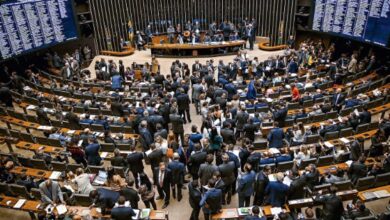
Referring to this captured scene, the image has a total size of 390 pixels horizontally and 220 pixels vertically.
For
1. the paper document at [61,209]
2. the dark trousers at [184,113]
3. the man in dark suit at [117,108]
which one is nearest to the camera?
the paper document at [61,209]

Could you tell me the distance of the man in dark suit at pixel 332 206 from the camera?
21.7 ft

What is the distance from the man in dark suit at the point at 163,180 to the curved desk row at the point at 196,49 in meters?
12.7

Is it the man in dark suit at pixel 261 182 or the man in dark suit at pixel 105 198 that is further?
the man in dark suit at pixel 261 182

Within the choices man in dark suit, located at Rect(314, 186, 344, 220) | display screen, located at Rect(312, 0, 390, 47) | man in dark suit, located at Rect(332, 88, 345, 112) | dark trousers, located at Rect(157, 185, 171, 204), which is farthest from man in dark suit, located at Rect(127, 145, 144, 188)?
display screen, located at Rect(312, 0, 390, 47)

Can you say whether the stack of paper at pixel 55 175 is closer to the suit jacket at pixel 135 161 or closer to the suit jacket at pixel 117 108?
the suit jacket at pixel 135 161

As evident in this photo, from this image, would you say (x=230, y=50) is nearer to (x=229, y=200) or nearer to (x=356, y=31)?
(x=356, y=31)

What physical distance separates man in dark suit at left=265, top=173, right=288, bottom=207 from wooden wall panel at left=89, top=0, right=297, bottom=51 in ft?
50.9

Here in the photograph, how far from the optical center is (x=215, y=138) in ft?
30.0

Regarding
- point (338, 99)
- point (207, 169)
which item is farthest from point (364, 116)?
point (207, 169)

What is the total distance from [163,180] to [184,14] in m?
16.4

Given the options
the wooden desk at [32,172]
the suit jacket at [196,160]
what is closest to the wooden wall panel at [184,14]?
the wooden desk at [32,172]

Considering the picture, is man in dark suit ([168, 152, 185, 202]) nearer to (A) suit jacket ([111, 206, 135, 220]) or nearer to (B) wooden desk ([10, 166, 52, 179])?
(A) suit jacket ([111, 206, 135, 220])

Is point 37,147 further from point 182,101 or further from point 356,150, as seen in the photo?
point 356,150

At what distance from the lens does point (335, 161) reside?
347 inches
